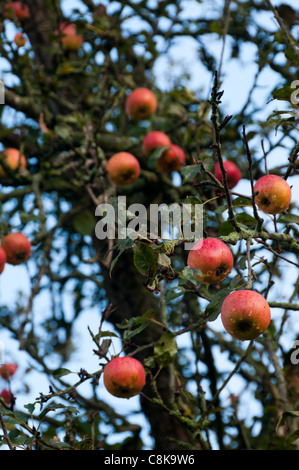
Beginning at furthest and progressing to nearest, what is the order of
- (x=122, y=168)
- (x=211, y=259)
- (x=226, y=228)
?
(x=122, y=168), (x=226, y=228), (x=211, y=259)

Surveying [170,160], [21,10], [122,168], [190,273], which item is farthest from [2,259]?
[21,10]

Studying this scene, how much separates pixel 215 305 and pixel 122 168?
137 cm

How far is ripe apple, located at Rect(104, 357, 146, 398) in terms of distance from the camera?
1744 millimetres

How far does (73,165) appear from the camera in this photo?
2.89 metres

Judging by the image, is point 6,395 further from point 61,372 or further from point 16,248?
point 61,372

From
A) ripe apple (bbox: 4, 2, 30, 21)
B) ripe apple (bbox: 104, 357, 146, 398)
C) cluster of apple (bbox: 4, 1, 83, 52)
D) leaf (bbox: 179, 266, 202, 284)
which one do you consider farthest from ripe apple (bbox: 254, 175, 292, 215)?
ripe apple (bbox: 4, 2, 30, 21)

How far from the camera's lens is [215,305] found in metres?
1.49

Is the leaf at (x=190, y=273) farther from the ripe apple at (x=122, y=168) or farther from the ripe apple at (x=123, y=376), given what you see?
the ripe apple at (x=122, y=168)

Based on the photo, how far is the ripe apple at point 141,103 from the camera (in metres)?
3.20

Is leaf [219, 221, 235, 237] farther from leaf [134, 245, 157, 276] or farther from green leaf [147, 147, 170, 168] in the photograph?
green leaf [147, 147, 170, 168]

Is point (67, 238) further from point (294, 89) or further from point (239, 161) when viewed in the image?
point (294, 89)

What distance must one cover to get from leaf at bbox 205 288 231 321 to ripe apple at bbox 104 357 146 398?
417 mm

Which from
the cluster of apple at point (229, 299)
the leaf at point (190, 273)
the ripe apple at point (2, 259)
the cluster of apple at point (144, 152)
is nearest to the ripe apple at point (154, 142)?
the cluster of apple at point (144, 152)

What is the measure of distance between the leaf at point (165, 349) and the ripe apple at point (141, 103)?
5.81 feet
